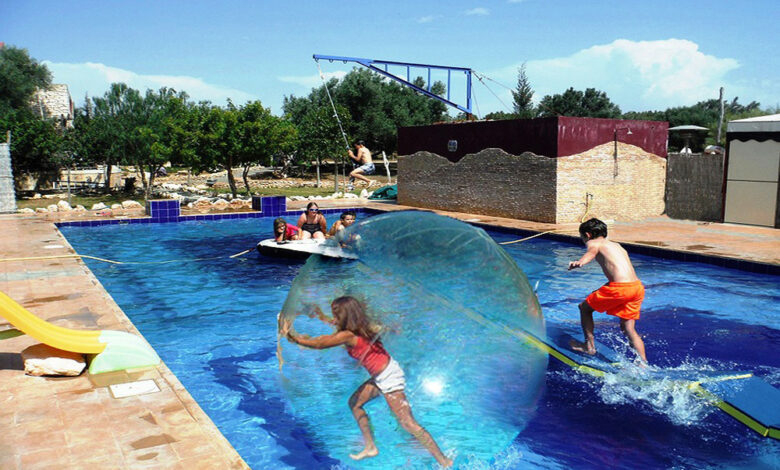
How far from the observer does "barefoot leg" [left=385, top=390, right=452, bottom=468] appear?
3.45m

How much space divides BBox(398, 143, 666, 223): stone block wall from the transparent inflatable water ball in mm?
14216

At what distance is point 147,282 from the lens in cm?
1186

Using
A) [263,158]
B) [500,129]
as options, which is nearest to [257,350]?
[500,129]

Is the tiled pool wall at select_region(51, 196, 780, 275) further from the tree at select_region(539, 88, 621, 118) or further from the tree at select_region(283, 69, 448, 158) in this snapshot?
the tree at select_region(539, 88, 621, 118)

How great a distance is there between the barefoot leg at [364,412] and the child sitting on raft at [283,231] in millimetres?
9281

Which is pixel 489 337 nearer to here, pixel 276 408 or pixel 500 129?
pixel 276 408

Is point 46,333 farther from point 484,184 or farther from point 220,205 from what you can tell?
point 220,205

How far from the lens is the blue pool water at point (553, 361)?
489 centimetres

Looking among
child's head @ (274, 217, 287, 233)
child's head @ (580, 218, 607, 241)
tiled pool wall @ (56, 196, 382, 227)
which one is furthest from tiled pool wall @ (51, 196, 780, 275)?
child's head @ (274, 217, 287, 233)

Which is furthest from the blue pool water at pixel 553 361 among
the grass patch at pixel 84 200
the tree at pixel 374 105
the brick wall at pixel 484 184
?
the tree at pixel 374 105

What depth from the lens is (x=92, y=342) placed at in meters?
A: 5.89

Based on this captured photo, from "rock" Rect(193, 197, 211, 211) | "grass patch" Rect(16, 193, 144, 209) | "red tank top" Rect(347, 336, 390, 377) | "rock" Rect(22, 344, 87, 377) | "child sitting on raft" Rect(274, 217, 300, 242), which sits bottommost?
"rock" Rect(22, 344, 87, 377)

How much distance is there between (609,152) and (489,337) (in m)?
16.1

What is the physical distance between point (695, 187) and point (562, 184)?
4.46 m
